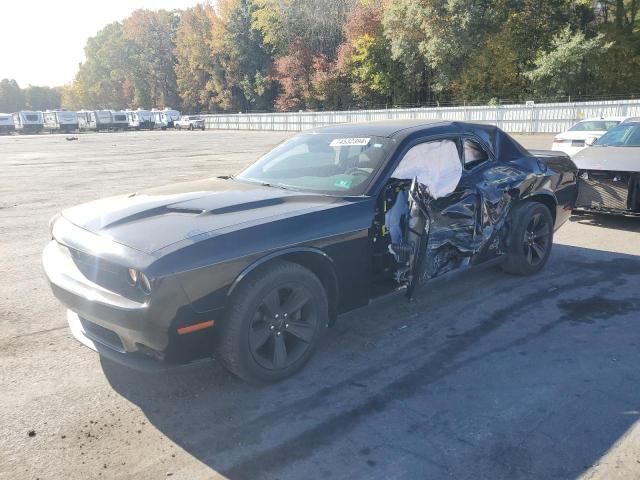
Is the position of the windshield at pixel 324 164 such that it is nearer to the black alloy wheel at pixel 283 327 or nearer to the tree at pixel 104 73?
the black alloy wheel at pixel 283 327

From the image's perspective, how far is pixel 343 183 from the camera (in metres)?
3.95

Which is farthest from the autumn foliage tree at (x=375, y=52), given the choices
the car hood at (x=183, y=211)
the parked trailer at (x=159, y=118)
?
the car hood at (x=183, y=211)

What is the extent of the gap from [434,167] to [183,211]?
6.82ft

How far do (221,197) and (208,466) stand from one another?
188cm

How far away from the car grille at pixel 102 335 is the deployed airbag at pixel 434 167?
2.23m

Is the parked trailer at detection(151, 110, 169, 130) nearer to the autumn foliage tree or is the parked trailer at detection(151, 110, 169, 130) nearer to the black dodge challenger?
the autumn foliage tree

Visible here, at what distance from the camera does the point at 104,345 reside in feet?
10.4

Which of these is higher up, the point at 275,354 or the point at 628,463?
the point at 275,354

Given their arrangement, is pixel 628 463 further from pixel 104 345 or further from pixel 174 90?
pixel 174 90

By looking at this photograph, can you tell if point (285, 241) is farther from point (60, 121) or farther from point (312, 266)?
point (60, 121)

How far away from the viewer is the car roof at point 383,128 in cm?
430

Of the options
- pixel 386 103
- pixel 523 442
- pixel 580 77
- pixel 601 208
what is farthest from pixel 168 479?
pixel 386 103

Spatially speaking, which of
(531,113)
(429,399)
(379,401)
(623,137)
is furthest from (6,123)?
(429,399)

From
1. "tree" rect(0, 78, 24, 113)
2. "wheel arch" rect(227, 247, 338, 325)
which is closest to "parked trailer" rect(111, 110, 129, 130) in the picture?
"wheel arch" rect(227, 247, 338, 325)
